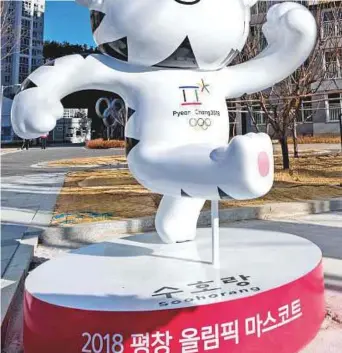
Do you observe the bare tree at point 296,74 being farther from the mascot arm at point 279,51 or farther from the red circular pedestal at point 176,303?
the red circular pedestal at point 176,303

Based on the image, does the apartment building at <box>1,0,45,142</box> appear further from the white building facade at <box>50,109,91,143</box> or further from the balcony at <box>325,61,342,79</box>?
the balcony at <box>325,61,342,79</box>

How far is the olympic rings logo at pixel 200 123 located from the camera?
2312 mm

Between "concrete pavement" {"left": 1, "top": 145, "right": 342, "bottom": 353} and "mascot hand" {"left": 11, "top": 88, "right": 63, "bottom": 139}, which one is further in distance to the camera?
"concrete pavement" {"left": 1, "top": 145, "right": 342, "bottom": 353}

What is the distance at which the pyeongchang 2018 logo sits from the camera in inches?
91.5

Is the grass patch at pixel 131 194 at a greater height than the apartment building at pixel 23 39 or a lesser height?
lesser

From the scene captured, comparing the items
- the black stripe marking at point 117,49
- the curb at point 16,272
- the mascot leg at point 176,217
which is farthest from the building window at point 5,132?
the black stripe marking at point 117,49

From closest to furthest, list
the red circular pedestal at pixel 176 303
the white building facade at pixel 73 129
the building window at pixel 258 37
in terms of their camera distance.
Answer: the red circular pedestal at pixel 176 303 < the building window at pixel 258 37 < the white building facade at pixel 73 129

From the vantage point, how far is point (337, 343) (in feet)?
6.88

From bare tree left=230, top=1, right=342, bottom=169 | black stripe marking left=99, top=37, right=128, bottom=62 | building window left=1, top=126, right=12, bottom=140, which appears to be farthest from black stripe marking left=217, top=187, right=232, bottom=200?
building window left=1, top=126, right=12, bottom=140

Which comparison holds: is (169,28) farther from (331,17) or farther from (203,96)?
(331,17)

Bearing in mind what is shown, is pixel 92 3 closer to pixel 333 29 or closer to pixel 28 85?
pixel 28 85

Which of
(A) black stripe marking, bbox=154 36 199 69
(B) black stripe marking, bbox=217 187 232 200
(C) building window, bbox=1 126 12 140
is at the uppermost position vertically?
(C) building window, bbox=1 126 12 140

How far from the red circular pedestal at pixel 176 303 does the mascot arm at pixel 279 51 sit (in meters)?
1.11

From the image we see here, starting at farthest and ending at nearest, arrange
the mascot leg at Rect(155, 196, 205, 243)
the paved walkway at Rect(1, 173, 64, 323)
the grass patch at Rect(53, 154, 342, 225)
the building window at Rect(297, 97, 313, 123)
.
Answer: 1. the building window at Rect(297, 97, 313, 123)
2. the grass patch at Rect(53, 154, 342, 225)
3. the paved walkway at Rect(1, 173, 64, 323)
4. the mascot leg at Rect(155, 196, 205, 243)
